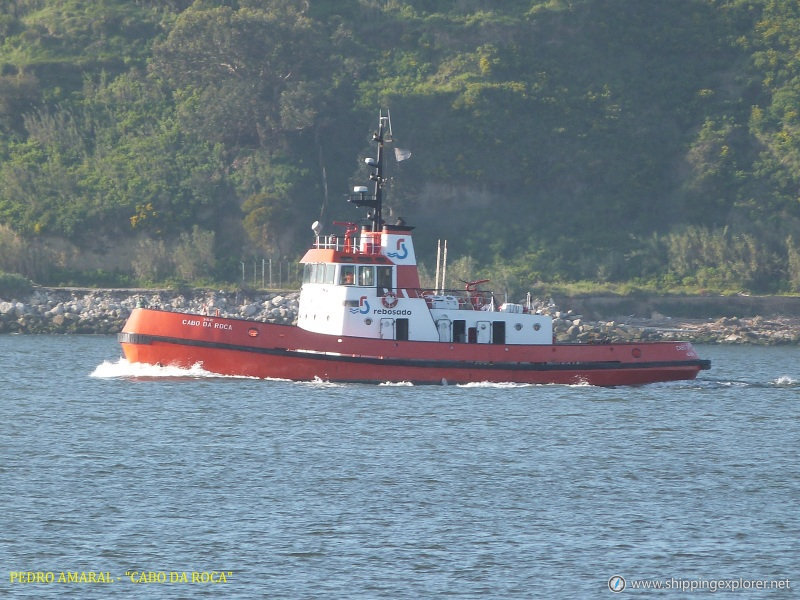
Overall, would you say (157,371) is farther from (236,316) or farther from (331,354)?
(236,316)

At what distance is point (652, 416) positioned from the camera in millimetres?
31562

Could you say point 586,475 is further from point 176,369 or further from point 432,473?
point 176,369

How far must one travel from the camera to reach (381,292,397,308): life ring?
112 feet

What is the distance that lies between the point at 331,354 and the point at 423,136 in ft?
116

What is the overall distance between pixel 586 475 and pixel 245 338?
39.0 feet

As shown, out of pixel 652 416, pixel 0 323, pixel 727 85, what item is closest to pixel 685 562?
pixel 652 416

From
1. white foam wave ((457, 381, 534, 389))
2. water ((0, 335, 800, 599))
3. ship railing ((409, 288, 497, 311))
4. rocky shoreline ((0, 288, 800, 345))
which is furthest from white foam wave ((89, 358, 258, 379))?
rocky shoreline ((0, 288, 800, 345))

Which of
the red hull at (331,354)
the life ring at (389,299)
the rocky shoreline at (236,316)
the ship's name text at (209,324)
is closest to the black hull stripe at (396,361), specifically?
the red hull at (331,354)

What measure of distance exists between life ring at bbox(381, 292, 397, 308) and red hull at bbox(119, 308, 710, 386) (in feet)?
3.77

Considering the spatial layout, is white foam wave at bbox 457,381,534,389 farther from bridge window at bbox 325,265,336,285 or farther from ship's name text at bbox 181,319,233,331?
ship's name text at bbox 181,319,233,331

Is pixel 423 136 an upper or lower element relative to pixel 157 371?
upper

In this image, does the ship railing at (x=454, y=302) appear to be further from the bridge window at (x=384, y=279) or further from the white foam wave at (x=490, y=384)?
the white foam wave at (x=490, y=384)

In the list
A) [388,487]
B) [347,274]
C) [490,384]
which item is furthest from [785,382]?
[388,487]

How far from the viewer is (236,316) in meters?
54.9
